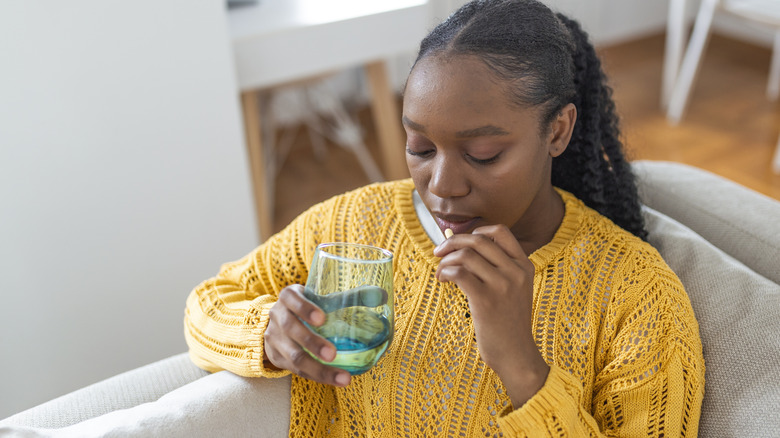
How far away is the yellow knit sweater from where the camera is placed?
893 millimetres

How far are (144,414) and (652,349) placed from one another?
63cm

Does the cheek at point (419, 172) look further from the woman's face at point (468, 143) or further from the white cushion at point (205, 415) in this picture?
the white cushion at point (205, 415)

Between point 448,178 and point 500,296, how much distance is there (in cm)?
15

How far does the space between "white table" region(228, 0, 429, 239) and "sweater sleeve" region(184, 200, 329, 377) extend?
945 mm

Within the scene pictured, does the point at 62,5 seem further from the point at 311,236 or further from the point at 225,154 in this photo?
the point at 311,236

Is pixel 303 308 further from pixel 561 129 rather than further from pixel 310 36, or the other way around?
pixel 310 36

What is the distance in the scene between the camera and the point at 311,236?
3.72ft

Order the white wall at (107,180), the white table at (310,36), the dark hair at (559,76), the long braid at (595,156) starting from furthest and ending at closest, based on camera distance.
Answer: the white table at (310,36) < the white wall at (107,180) < the long braid at (595,156) < the dark hair at (559,76)

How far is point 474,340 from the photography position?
988 mm

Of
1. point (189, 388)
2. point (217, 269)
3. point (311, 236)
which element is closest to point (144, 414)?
point (189, 388)

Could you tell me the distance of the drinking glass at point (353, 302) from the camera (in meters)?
0.79

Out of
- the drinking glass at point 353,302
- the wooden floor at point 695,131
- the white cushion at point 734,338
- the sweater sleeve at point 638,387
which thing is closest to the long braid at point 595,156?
the white cushion at point 734,338

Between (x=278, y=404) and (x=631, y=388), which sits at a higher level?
(x=631, y=388)

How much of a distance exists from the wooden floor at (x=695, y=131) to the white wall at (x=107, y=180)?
0.90 metres
